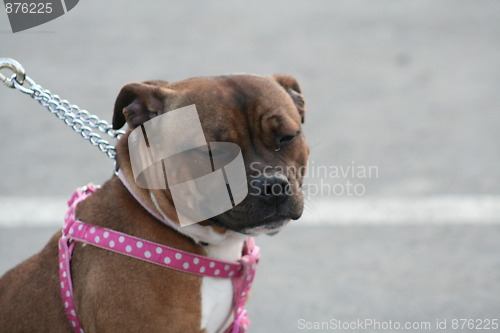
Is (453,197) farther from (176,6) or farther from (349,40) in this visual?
(176,6)

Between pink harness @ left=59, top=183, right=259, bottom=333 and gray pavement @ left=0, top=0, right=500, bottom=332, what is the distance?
4.20 ft

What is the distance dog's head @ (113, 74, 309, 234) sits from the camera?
307 centimetres

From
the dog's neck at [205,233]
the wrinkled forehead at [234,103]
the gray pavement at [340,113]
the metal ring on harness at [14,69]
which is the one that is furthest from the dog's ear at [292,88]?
the gray pavement at [340,113]

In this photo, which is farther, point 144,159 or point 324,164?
point 324,164

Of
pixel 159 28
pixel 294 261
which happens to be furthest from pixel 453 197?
pixel 159 28

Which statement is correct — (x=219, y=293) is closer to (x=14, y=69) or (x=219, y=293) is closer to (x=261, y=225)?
(x=261, y=225)

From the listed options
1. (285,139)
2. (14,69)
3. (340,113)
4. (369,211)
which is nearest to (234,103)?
(285,139)

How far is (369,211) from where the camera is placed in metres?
5.57

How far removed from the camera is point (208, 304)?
3.11m

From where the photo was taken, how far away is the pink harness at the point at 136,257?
3.03 meters

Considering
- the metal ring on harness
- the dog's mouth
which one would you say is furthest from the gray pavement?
the metal ring on harness

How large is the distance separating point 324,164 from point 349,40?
10.8 feet

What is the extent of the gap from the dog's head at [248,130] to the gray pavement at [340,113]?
152cm

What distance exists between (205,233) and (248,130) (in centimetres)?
48
